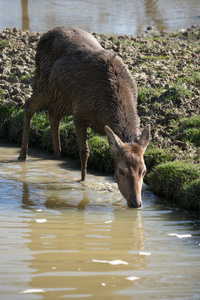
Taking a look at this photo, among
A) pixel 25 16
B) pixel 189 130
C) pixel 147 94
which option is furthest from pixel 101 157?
pixel 25 16

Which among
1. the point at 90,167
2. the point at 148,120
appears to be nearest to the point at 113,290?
the point at 90,167

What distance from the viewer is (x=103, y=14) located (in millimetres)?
20953

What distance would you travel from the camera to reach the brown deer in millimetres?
6299

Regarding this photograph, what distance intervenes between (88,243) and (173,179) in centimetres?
242

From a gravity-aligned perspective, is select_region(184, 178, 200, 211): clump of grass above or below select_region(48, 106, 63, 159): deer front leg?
below

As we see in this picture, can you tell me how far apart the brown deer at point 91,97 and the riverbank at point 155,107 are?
2.48ft

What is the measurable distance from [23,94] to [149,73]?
111 inches

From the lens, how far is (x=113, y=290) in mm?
4094

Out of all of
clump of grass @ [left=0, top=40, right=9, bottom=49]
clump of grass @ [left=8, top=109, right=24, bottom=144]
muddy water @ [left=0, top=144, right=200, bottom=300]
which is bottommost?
muddy water @ [left=0, top=144, right=200, bottom=300]

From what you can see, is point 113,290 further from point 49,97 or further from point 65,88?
Answer: point 49,97

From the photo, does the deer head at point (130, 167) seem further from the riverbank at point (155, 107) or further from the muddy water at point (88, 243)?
the riverbank at point (155, 107)

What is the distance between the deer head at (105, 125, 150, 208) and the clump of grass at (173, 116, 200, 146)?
8.10ft

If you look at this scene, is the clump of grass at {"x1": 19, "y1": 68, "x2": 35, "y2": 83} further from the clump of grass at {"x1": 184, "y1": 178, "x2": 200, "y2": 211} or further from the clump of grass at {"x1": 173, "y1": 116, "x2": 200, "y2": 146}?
the clump of grass at {"x1": 184, "y1": 178, "x2": 200, "y2": 211}

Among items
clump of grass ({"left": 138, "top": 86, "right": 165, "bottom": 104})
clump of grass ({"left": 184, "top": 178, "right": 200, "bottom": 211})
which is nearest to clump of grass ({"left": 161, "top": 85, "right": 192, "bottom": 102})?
clump of grass ({"left": 138, "top": 86, "right": 165, "bottom": 104})
